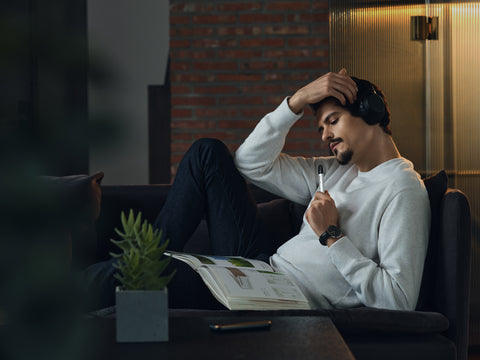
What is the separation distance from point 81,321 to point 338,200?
1538 millimetres

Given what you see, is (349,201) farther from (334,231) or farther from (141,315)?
(141,315)

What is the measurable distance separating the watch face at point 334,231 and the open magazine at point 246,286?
172mm

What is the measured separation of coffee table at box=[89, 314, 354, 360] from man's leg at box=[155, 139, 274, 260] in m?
0.70

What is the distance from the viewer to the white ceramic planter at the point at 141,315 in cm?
97

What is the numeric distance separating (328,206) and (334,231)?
9 centimetres

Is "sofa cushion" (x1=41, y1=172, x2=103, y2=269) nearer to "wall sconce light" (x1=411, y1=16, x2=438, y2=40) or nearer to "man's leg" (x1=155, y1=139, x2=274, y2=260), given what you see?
"man's leg" (x1=155, y1=139, x2=274, y2=260)

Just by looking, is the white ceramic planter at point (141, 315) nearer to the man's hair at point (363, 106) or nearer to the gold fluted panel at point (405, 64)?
the man's hair at point (363, 106)

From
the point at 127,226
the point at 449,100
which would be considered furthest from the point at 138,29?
the point at 449,100

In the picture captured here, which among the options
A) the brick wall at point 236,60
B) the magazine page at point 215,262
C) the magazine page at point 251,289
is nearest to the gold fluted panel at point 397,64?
the brick wall at point 236,60

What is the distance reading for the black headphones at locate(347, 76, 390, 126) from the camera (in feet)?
5.63

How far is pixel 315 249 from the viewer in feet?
5.43

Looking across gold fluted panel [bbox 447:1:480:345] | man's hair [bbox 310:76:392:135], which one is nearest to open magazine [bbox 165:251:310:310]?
man's hair [bbox 310:76:392:135]

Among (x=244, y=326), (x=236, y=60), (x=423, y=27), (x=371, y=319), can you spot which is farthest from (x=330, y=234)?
(x=236, y=60)

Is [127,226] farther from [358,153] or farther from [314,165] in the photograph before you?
[314,165]
